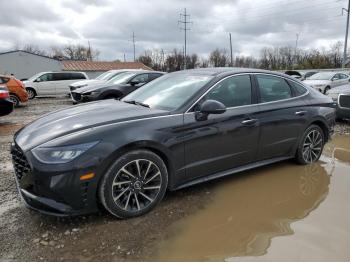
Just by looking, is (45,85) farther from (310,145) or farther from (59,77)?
(310,145)

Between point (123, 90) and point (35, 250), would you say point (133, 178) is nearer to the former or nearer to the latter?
point (35, 250)

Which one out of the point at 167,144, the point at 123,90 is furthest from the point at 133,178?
the point at 123,90

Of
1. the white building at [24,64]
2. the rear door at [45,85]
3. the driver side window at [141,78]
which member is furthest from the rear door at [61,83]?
the white building at [24,64]

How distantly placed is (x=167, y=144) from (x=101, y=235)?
1154mm

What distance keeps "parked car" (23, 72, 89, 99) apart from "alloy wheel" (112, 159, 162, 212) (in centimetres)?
1773

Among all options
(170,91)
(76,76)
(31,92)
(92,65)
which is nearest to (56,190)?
(170,91)

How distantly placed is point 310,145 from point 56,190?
400 centimetres

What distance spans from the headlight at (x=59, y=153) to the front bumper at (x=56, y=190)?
0.06 metres

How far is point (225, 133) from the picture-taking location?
14.0ft

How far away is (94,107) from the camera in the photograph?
4.40 meters

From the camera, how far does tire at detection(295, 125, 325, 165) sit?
17.7ft

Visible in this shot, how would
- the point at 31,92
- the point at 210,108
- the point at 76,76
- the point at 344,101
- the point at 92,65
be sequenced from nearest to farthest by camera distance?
the point at 210,108 < the point at 344,101 < the point at 31,92 < the point at 76,76 < the point at 92,65

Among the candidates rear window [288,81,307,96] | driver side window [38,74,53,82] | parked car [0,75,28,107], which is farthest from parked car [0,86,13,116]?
driver side window [38,74,53,82]

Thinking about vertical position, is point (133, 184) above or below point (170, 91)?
below
